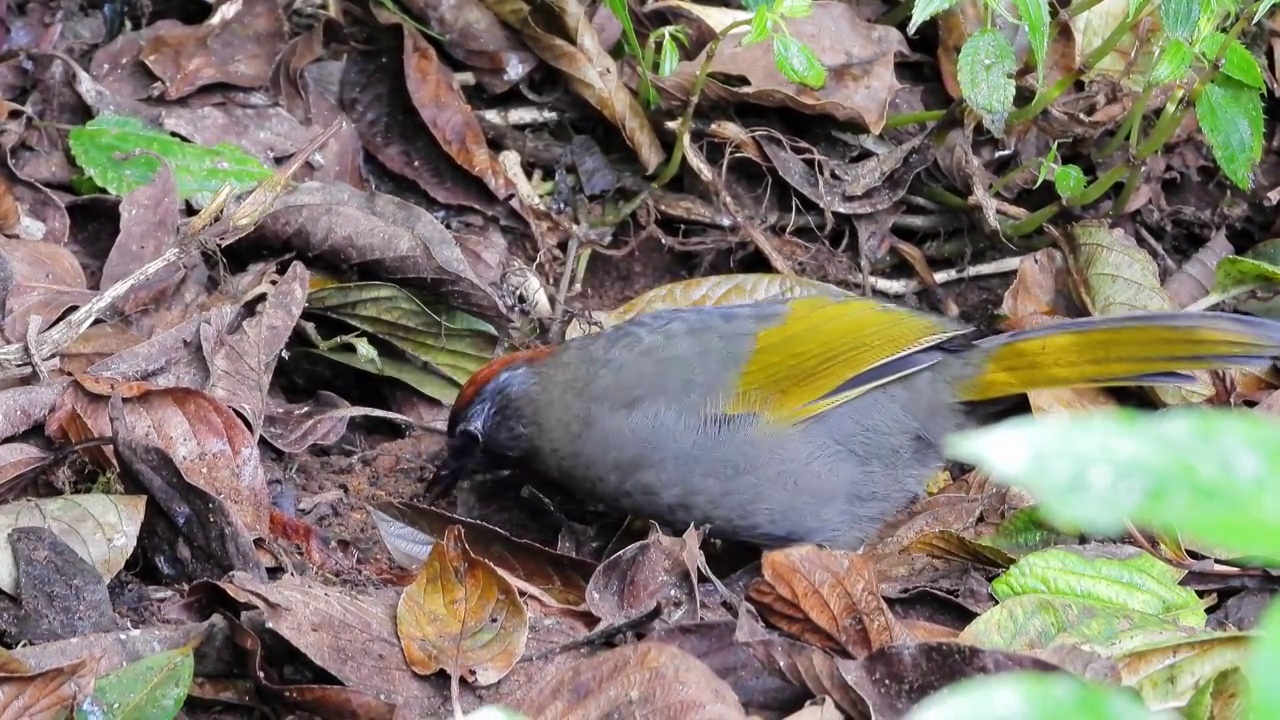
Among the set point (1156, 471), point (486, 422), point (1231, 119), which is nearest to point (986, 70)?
point (1231, 119)

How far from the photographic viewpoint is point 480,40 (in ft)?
13.2

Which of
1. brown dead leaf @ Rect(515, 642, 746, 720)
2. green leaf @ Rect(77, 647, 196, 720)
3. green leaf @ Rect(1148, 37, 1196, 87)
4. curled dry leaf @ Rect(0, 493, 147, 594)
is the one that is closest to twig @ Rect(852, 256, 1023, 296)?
green leaf @ Rect(1148, 37, 1196, 87)

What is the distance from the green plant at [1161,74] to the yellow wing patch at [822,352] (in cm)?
61

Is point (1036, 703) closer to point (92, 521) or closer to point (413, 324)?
point (92, 521)

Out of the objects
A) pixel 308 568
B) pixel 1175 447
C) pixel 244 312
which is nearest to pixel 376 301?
pixel 244 312

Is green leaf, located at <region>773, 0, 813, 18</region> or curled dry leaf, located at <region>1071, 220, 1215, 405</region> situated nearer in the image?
green leaf, located at <region>773, 0, 813, 18</region>

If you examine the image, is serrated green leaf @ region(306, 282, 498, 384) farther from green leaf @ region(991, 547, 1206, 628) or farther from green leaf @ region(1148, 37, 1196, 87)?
green leaf @ region(1148, 37, 1196, 87)

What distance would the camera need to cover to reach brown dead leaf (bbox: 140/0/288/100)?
3.72 m

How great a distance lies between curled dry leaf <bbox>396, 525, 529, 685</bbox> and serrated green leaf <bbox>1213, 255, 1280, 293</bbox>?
2.54 m

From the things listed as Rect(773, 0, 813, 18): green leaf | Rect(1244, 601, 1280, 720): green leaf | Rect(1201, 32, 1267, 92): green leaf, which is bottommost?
Rect(1201, 32, 1267, 92): green leaf

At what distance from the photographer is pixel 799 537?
119 inches

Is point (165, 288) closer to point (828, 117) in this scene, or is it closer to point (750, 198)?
point (750, 198)

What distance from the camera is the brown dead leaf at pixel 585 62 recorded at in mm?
3947

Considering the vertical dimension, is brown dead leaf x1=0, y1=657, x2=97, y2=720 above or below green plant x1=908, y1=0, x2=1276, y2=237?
below
